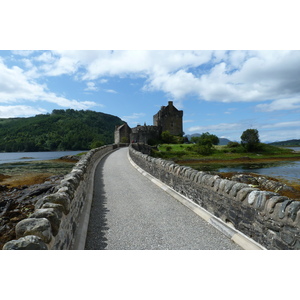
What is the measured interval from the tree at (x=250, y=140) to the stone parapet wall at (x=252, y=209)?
47436 millimetres

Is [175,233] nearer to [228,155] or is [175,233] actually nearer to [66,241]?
[66,241]

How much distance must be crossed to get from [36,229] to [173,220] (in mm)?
3370

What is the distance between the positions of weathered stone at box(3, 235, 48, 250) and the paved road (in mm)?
1782

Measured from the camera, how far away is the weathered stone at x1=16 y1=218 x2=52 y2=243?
2.67 metres

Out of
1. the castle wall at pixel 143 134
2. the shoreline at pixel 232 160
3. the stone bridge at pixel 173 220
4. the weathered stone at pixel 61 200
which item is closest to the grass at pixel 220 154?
the shoreline at pixel 232 160

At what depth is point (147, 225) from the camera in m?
5.09

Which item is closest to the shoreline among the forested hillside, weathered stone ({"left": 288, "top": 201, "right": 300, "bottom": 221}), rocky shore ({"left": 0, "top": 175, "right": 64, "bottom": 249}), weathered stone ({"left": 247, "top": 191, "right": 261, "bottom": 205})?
rocky shore ({"left": 0, "top": 175, "right": 64, "bottom": 249})

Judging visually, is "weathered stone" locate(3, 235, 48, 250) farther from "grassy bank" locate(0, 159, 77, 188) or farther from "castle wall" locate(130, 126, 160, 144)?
"castle wall" locate(130, 126, 160, 144)

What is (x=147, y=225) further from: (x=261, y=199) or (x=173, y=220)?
(x=261, y=199)

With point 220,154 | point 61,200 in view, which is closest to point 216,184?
point 61,200

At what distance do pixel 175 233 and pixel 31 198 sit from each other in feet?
33.4

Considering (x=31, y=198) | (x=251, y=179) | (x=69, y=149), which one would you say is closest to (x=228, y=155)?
(x=251, y=179)

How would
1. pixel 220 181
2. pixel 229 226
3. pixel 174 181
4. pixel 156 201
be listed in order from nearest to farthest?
pixel 229 226 → pixel 220 181 → pixel 156 201 → pixel 174 181

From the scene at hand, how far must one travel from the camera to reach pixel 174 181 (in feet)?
26.2
